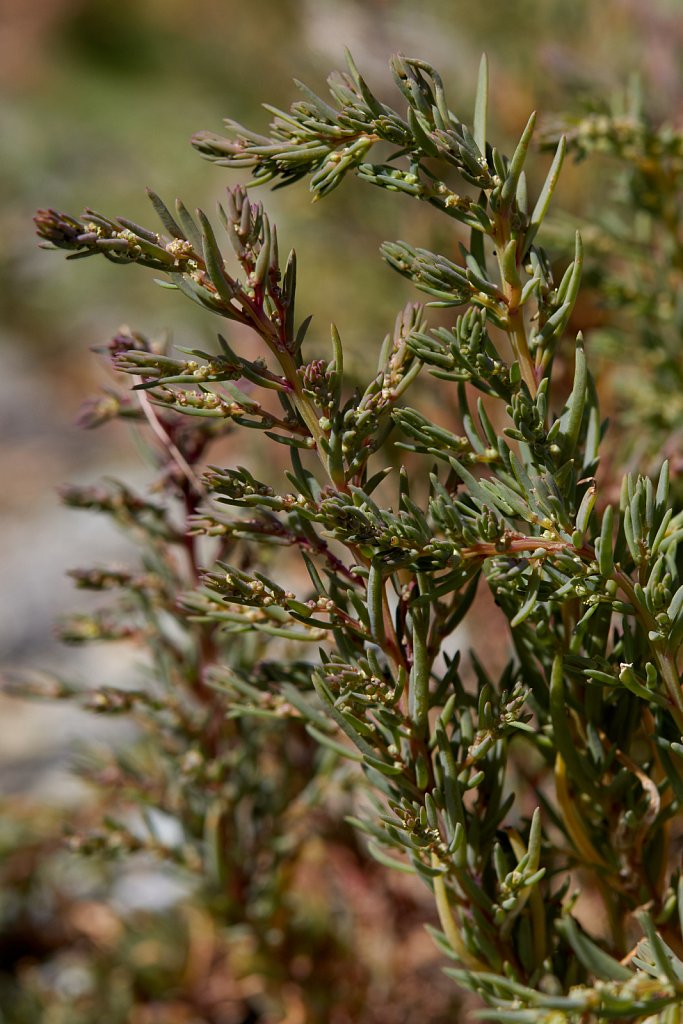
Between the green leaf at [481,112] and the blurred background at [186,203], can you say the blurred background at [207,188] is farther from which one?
the green leaf at [481,112]

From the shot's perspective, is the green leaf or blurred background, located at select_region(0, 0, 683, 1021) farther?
blurred background, located at select_region(0, 0, 683, 1021)

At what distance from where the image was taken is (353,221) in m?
1.75

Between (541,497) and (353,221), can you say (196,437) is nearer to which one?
(541,497)

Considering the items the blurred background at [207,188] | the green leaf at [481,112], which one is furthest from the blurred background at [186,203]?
the green leaf at [481,112]

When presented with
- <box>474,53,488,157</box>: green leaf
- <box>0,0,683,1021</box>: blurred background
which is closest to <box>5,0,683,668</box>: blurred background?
<box>0,0,683,1021</box>: blurred background

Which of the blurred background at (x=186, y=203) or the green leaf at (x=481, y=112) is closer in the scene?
the green leaf at (x=481, y=112)

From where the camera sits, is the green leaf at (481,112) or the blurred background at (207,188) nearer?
the green leaf at (481,112)

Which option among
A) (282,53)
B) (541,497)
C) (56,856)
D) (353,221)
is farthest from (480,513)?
(282,53)

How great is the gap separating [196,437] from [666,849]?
1.22ft

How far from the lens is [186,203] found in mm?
2422

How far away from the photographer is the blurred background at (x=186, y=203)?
149 centimetres

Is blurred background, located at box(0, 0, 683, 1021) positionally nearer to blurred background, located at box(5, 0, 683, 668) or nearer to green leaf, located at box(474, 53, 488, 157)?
blurred background, located at box(5, 0, 683, 668)

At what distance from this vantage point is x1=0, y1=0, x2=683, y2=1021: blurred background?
149 cm

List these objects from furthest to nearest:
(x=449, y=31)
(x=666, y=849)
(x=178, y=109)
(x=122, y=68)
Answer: (x=122, y=68) < (x=178, y=109) < (x=449, y=31) < (x=666, y=849)
